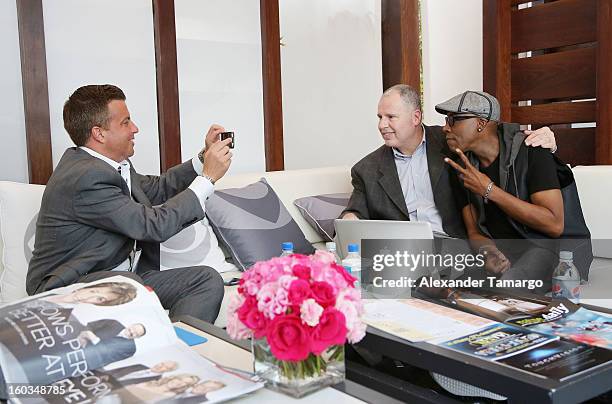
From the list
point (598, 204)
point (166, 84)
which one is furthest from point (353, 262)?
point (166, 84)

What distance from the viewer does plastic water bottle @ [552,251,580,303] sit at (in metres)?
2.38

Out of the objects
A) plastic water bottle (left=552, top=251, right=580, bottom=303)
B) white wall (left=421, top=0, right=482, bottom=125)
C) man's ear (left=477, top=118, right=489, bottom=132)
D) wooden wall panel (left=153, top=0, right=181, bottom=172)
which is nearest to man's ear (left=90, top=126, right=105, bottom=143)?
wooden wall panel (left=153, top=0, right=181, bottom=172)

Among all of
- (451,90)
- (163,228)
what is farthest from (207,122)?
(451,90)

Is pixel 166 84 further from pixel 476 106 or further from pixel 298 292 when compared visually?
pixel 298 292

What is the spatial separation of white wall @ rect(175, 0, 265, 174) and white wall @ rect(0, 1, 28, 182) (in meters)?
0.79

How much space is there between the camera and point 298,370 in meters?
1.23

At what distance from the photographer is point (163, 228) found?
2.28 m

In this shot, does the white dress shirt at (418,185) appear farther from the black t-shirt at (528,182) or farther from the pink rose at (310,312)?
the pink rose at (310,312)

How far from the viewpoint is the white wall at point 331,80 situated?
13.6 ft

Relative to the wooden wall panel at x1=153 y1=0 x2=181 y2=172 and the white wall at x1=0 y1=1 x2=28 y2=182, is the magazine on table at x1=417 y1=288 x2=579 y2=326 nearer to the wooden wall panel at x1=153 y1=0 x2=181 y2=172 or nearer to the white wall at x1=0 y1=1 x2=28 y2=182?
the wooden wall panel at x1=153 y1=0 x2=181 y2=172

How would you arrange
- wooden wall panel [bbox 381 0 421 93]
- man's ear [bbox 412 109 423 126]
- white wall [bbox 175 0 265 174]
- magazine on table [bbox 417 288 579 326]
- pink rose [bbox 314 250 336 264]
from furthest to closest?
1. wooden wall panel [bbox 381 0 421 93]
2. white wall [bbox 175 0 265 174]
3. man's ear [bbox 412 109 423 126]
4. magazine on table [bbox 417 288 579 326]
5. pink rose [bbox 314 250 336 264]

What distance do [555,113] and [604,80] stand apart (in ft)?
1.36

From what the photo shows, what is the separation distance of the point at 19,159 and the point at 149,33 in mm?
873

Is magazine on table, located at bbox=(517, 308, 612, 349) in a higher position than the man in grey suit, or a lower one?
lower
